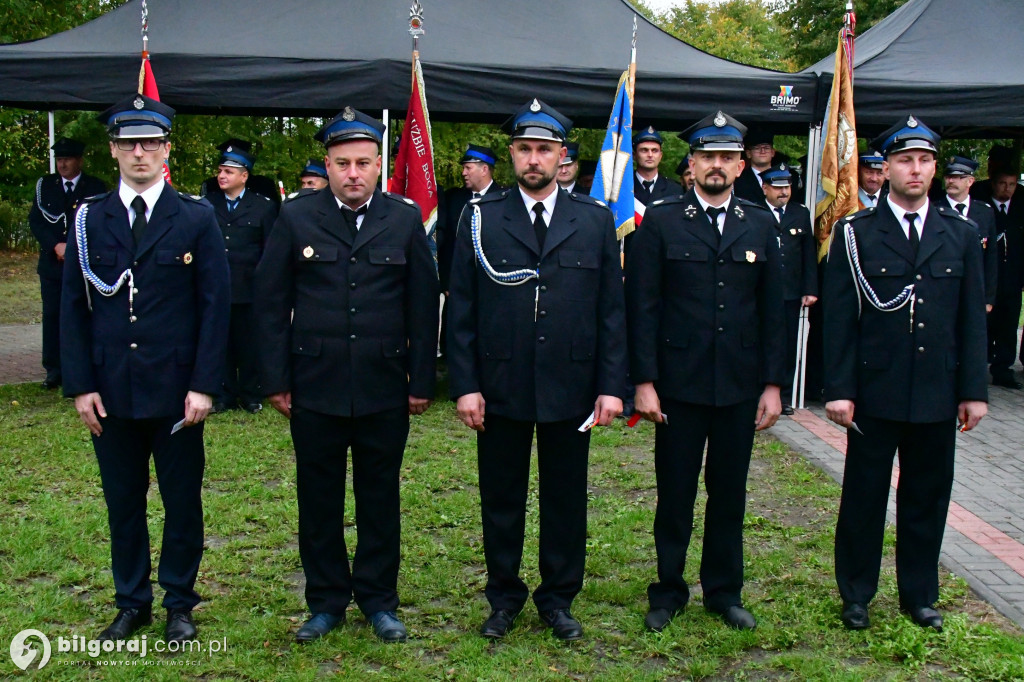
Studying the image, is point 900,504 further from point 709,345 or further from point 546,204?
point 546,204

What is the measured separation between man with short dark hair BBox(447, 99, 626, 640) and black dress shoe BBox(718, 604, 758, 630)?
0.65m

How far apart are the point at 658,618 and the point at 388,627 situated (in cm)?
113

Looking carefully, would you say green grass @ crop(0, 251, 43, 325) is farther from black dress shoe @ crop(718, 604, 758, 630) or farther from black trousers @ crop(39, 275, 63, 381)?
black dress shoe @ crop(718, 604, 758, 630)

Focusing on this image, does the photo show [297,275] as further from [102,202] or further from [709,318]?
[709,318]

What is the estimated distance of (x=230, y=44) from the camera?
8.03m

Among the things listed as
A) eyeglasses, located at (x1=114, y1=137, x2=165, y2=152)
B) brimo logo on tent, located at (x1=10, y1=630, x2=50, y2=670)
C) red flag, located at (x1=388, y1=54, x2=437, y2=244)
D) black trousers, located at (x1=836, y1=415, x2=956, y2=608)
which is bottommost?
brimo logo on tent, located at (x1=10, y1=630, x2=50, y2=670)

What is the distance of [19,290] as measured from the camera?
1688cm

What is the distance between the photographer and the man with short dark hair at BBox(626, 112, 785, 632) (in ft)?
13.7

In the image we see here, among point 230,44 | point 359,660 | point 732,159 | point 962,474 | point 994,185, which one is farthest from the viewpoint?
point 994,185

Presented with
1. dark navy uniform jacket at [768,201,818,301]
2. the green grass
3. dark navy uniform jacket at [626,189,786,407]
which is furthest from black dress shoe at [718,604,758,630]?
the green grass

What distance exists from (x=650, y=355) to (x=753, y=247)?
0.61 metres

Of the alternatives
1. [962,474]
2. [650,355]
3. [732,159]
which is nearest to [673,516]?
[650,355]

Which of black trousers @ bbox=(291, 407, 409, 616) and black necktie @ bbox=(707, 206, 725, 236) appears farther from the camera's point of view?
black necktie @ bbox=(707, 206, 725, 236)

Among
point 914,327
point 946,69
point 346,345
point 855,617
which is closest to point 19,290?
point 946,69
